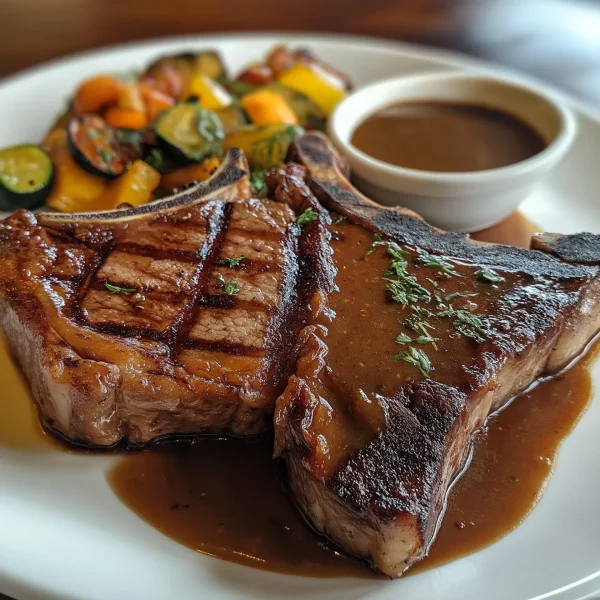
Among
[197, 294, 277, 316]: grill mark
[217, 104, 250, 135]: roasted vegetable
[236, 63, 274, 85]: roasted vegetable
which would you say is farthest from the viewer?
[236, 63, 274, 85]: roasted vegetable

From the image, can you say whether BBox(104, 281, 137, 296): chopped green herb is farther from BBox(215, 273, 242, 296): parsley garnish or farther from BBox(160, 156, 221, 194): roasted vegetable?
BBox(160, 156, 221, 194): roasted vegetable

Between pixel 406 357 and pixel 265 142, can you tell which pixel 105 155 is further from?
pixel 406 357

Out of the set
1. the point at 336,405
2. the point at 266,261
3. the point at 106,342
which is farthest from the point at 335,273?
the point at 106,342

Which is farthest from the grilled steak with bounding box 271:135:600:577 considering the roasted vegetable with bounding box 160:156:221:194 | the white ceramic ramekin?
the roasted vegetable with bounding box 160:156:221:194

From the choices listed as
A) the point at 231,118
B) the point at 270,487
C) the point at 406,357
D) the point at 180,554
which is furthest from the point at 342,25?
the point at 180,554

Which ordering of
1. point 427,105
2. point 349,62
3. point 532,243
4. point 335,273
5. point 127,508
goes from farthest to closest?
point 349,62 → point 427,105 → point 532,243 → point 335,273 → point 127,508

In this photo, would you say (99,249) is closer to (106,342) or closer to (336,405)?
(106,342)
